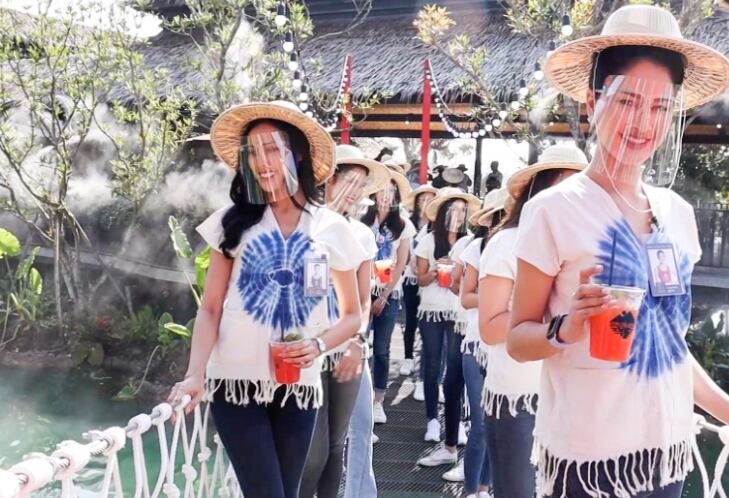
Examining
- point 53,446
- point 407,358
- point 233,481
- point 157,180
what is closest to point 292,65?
point 157,180

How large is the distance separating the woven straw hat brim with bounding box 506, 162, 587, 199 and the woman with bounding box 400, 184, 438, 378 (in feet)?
10.00

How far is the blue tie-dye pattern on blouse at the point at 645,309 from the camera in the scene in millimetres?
1336

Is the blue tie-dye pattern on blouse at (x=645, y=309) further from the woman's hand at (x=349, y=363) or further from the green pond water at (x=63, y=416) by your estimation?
the green pond water at (x=63, y=416)

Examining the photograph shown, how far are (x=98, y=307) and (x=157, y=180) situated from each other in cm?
177

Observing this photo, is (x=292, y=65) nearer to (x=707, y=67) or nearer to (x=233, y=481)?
(x=233, y=481)

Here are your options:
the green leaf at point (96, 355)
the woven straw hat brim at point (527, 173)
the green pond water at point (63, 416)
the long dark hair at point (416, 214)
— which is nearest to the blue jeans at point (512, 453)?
the woven straw hat brim at point (527, 173)

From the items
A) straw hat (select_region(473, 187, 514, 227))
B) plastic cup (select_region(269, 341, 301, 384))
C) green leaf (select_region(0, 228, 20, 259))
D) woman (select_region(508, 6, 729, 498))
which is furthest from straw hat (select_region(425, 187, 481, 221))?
green leaf (select_region(0, 228, 20, 259))

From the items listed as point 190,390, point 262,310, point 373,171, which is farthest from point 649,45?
point 373,171

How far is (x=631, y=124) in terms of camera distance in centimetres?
137

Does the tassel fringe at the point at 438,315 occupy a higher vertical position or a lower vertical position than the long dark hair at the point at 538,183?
lower

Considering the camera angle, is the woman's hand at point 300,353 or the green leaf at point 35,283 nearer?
the woman's hand at point 300,353

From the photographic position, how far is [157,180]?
25.4ft

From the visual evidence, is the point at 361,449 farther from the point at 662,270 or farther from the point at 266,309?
the point at 662,270

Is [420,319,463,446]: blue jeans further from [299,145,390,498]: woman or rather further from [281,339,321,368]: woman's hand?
[281,339,321,368]: woman's hand
